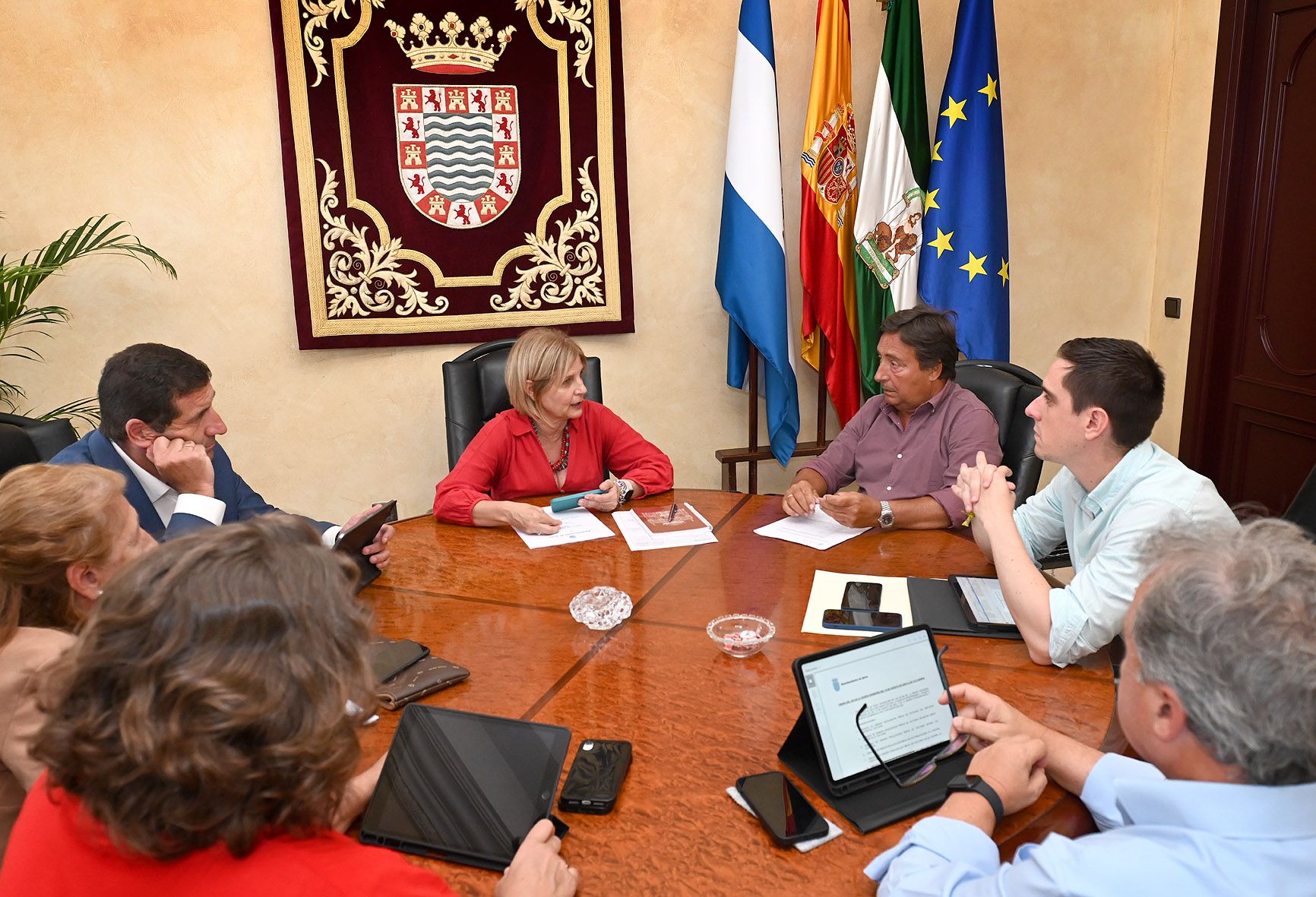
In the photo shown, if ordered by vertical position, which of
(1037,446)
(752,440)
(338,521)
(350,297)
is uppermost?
(350,297)

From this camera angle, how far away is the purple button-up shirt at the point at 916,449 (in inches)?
109

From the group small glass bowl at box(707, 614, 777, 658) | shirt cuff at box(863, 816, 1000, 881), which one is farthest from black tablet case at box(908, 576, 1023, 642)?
shirt cuff at box(863, 816, 1000, 881)

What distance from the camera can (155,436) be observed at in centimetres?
229

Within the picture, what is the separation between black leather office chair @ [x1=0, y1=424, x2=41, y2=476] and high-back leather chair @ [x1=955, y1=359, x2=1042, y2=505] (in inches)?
102

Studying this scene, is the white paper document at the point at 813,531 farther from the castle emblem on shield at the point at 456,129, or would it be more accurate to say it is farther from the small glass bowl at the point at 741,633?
the castle emblem on shield at the point at 456,129

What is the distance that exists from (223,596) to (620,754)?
2.31ft

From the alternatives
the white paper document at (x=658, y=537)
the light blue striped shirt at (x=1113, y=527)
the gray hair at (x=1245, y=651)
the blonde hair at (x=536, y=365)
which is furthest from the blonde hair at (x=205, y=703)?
the blonde hair at (x=536, y=365)

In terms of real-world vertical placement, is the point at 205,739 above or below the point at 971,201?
below

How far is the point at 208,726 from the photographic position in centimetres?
88

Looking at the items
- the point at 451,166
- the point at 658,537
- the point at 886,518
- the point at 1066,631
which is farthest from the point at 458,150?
the point at 1066,631

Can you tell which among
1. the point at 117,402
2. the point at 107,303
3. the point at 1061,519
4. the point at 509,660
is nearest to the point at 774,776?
the point at 509,660

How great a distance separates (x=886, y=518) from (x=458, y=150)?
219 centimetres

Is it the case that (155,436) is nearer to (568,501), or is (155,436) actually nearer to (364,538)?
(364,538)

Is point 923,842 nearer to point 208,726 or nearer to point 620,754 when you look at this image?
point 620,754
